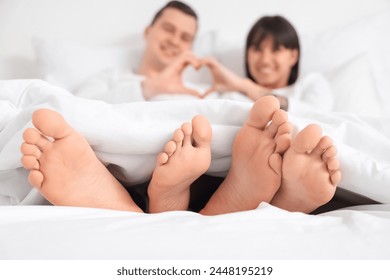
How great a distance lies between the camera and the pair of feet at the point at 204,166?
0.64 metres

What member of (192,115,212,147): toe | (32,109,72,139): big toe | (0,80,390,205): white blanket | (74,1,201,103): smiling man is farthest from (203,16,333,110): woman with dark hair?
(32,109,72,139): big toe

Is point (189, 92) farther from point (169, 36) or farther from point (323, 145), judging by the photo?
point (323, 145)

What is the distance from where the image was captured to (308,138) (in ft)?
2.04

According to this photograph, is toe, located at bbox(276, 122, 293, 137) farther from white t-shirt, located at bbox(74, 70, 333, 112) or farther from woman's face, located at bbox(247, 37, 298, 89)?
woman's face, located at bbox(247, 37, 298, 89)

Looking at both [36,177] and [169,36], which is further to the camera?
[169,36]

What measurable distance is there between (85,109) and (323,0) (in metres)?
1.39

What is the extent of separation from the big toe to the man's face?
1.01 meters

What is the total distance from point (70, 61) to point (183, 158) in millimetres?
1064

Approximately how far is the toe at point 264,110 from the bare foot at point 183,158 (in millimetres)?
71

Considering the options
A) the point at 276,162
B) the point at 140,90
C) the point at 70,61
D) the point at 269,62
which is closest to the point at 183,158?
the point at 276,162

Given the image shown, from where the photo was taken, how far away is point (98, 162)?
0.69m

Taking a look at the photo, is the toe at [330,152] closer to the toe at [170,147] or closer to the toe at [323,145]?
the toe at [323,145]

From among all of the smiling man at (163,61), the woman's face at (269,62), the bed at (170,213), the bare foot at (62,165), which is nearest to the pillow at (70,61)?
the smiling man at (163,61)

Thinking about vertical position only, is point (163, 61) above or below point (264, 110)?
below
